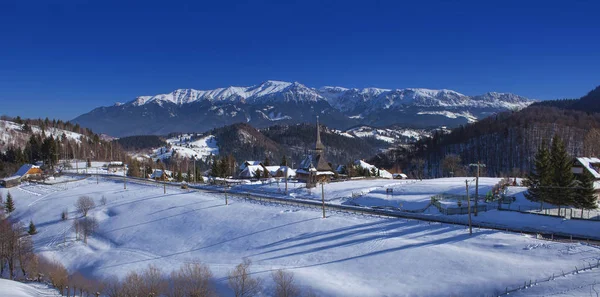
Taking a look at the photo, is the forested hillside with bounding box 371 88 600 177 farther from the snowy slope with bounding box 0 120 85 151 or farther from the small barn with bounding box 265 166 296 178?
the snowy slope with bounding box 0 120 85 151

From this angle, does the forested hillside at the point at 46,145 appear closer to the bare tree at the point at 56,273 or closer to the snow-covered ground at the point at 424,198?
the snow-covered ground at the point at 424,198

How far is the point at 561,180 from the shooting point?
4203 cm

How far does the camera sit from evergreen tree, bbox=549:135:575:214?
4156 cm

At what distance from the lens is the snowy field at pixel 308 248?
28.2 meters

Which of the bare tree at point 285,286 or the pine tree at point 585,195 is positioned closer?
the bare tree at point 285,286

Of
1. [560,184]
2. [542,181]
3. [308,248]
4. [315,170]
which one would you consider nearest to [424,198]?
[542,181]

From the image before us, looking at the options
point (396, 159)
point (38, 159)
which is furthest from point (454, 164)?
point (38, 159)

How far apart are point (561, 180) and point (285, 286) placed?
3250 cm

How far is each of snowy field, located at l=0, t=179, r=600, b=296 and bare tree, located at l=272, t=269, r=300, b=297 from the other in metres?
0.72

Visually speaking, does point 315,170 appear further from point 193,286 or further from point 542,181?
point 193,286

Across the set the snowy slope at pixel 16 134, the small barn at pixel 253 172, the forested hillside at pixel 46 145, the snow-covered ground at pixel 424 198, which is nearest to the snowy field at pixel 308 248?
the snow-covered ground at pixel 424 198

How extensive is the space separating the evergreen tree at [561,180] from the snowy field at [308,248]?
12.6 meters

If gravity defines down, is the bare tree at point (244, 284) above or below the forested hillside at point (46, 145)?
below

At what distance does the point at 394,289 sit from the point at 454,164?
101268 mm
